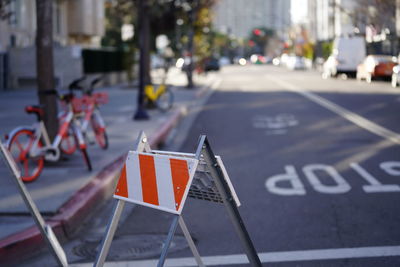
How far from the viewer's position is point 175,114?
19.0 metres

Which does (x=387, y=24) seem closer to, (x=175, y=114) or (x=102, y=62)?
(x=102, y=62)

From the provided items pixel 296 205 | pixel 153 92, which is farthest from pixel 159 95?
pixel 296 205

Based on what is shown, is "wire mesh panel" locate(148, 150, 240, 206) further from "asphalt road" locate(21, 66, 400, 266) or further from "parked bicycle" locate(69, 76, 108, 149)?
"parked bicycle" locate(69, 76, 108, 149)

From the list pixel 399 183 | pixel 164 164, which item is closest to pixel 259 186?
pixel 399 183

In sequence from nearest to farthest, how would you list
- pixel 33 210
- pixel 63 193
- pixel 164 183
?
pixel 164 183 < pixel 33 210 < pixel 63 193

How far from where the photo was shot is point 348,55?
43531mm

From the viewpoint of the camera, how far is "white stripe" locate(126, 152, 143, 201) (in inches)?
168

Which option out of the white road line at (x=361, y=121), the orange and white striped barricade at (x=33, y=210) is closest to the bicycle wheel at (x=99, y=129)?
the white road line at (x=361, y=121)

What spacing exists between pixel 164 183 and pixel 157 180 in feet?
0.24

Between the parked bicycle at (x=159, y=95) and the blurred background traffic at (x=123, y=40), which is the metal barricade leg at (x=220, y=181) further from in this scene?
the parked bicycle at (x=159, y=95)

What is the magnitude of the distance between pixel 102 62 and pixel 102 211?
1150 inches

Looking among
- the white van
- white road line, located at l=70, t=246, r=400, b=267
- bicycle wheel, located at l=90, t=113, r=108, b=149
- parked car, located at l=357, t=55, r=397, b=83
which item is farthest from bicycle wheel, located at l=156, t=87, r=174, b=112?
the white van

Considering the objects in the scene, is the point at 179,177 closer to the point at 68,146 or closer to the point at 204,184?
the point at 204,184

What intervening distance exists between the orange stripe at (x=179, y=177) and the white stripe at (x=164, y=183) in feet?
0.11
